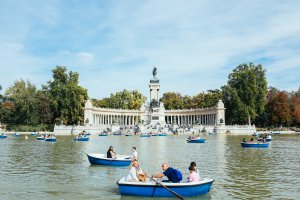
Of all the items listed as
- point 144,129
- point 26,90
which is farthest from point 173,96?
point 26,90

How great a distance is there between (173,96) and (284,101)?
4421 cm

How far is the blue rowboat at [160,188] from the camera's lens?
16.0 m

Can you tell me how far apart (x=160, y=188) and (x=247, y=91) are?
266 ft

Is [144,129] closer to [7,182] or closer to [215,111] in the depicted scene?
[215,111]

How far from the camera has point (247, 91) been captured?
92812mm

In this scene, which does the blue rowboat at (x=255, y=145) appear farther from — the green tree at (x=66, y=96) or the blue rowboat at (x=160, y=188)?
the green tree at (x=66, y=96)

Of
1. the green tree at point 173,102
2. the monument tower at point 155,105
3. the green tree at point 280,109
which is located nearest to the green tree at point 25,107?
the monument tower at point 155,105

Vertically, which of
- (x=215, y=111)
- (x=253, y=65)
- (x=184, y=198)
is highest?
(x=253, y=65)

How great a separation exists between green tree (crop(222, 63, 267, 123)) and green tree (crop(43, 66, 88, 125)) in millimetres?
39889

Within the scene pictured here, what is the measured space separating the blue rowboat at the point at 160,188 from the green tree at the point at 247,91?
77.6 meters

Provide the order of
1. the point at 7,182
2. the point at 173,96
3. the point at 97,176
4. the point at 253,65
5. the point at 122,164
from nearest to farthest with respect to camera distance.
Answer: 1. the point at 7,182
2. the point at 97,176
3. the point at 122,164
4. the point at 253,65
5. the point at 173,96

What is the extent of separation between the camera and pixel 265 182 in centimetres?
1991

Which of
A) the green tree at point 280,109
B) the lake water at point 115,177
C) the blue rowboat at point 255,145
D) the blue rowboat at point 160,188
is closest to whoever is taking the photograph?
the blue rowboat at point 160,188

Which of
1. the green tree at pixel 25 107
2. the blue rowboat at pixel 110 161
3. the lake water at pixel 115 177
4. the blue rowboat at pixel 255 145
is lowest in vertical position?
the lake water at pixel 115 177
